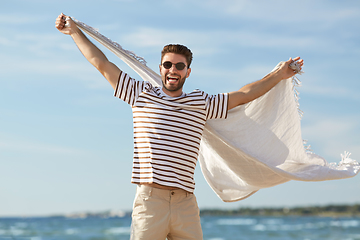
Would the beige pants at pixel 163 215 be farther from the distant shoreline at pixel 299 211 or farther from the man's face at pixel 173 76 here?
the distant shoreline at pixel 299 211

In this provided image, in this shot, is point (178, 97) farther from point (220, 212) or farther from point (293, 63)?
point (220, 212)

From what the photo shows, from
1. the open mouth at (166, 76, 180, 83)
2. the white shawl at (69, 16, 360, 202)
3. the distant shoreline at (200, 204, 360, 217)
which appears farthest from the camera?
the distant shoreline at (200, 204, 360, 217)

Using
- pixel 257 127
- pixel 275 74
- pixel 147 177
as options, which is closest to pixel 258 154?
pixel 257 127

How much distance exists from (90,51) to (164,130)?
0.77 metres

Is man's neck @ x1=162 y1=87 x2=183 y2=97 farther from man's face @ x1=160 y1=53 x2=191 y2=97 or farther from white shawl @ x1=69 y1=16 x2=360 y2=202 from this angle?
white shawl @ x1=69 y1=16 x2=360 y2=202

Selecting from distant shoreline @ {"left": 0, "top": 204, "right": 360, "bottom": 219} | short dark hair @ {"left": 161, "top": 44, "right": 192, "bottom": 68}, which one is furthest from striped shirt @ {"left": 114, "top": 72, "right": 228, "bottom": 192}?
distant shoreline @ {"left": 0, "top": 204, "right": 360, "bottom": 219}

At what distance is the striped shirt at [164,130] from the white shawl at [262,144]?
44 centimetres

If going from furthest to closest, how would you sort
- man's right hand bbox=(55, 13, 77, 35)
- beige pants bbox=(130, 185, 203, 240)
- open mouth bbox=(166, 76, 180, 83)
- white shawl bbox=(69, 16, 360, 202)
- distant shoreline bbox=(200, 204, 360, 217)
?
1. distant shoreline bbox=(200, 204, 360, 217)
2. white shawl bbox=(69, 16, 360, 202)
3. man's right hand bbox=(55, 13, 77, 35)
4. open mouth bbox=(166, 76, 180, 83)
5. beige pants bbox=(130, 185, 203, 240)

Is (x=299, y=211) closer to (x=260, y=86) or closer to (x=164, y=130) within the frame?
(x=260, y=86)

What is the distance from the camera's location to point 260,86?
3.16 m

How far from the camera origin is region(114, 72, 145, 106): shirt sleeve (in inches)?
113

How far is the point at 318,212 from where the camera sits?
4025 cm

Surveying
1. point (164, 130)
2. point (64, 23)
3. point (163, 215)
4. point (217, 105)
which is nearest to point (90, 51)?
point (64, 23)

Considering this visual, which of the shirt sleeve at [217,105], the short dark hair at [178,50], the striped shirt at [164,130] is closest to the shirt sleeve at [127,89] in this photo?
the striped shirt at [164,130]
